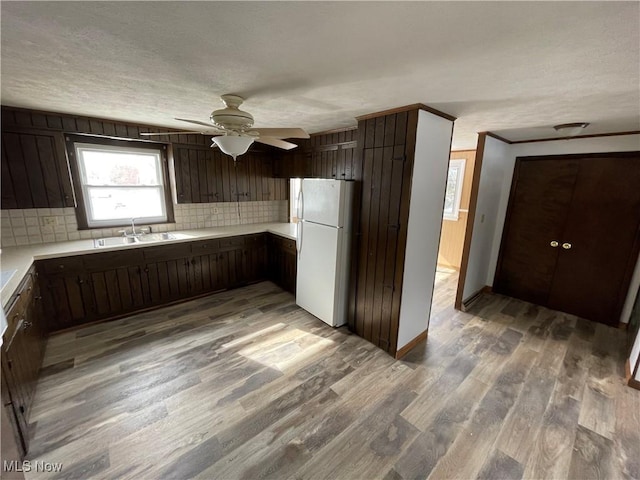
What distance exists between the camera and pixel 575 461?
1.63 m

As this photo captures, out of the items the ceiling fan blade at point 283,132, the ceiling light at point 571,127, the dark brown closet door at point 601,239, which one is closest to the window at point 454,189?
the dark brown closet door at point 601,239

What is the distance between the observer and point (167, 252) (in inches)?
127

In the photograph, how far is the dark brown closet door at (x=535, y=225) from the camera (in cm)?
334

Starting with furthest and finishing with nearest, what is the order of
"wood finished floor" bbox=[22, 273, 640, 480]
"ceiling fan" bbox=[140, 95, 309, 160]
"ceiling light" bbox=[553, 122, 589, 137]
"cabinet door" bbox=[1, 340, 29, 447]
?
"ceiling light" bbox=[553, 122, 589, 137] < "ceiling fan" bbox=[140, 95, 309, 160] < "wood finished floor" bbox=[22, 273, 640, 480] < "cabinet door" bbox=[1, 340, 29, 447]

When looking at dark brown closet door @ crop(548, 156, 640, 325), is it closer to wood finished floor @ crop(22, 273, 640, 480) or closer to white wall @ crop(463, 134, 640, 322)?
white wall @ crop(463, 134, 640, 322)

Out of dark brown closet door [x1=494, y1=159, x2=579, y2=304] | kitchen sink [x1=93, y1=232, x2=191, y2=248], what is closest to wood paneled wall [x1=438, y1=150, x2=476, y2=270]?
dark brown closet door [x1=494, y1=159, x2=579, y2=304]

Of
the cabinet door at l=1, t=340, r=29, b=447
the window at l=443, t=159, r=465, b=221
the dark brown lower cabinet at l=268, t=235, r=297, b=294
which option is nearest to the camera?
the cabinet door at l=1, t=340, r=29, b=447

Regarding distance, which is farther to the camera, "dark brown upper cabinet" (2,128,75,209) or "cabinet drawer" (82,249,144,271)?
"cabinet drawer" (82,249,144,271)

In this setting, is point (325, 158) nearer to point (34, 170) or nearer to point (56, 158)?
point (56, 158)

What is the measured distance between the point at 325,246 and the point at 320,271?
319 millimetres

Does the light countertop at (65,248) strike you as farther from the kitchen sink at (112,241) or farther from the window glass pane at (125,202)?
the window glass pane at (125,202)

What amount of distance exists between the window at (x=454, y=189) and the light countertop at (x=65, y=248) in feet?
9.99

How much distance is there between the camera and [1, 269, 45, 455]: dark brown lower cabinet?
Answer: 4.80 feet

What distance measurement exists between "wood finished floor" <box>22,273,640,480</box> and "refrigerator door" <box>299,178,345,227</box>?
1265 millimetres
